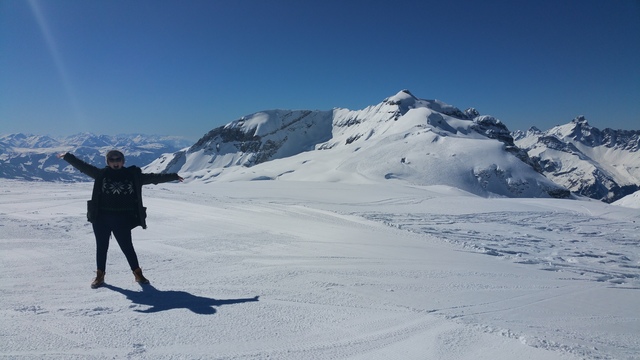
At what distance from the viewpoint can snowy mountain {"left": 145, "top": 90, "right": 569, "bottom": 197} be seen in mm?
53750

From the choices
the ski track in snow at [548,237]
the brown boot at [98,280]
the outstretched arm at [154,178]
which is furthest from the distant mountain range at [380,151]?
the ski track in snow at [548,237]

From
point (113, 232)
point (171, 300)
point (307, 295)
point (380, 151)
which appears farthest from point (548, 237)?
Answer: point (380, 151)

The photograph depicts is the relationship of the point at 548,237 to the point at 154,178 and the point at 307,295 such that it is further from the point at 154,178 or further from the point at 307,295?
the point at 154,178

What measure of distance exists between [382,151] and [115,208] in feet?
194

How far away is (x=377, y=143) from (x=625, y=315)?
65.5 metres

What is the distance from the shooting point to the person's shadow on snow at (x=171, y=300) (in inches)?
151

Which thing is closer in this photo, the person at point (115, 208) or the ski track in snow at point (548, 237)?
the person at point (115, 208)

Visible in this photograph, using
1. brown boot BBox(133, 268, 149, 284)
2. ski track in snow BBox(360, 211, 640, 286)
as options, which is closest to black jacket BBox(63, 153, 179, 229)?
brown boot BBox(133, 268, 149, 284)

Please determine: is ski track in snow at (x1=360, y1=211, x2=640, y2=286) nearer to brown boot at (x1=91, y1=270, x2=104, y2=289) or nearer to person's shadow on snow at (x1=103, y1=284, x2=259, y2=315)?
person's shadow on snow at (x1=103, y1=284, x2=259, y2=315)

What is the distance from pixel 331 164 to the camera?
61375mm

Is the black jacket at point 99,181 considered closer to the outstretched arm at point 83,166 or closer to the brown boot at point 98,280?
the outstretched arm at point 83,166

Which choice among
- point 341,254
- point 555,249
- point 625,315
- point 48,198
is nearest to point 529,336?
point 625,315

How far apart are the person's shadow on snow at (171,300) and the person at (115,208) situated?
38cm

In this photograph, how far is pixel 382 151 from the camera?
62.2 m
